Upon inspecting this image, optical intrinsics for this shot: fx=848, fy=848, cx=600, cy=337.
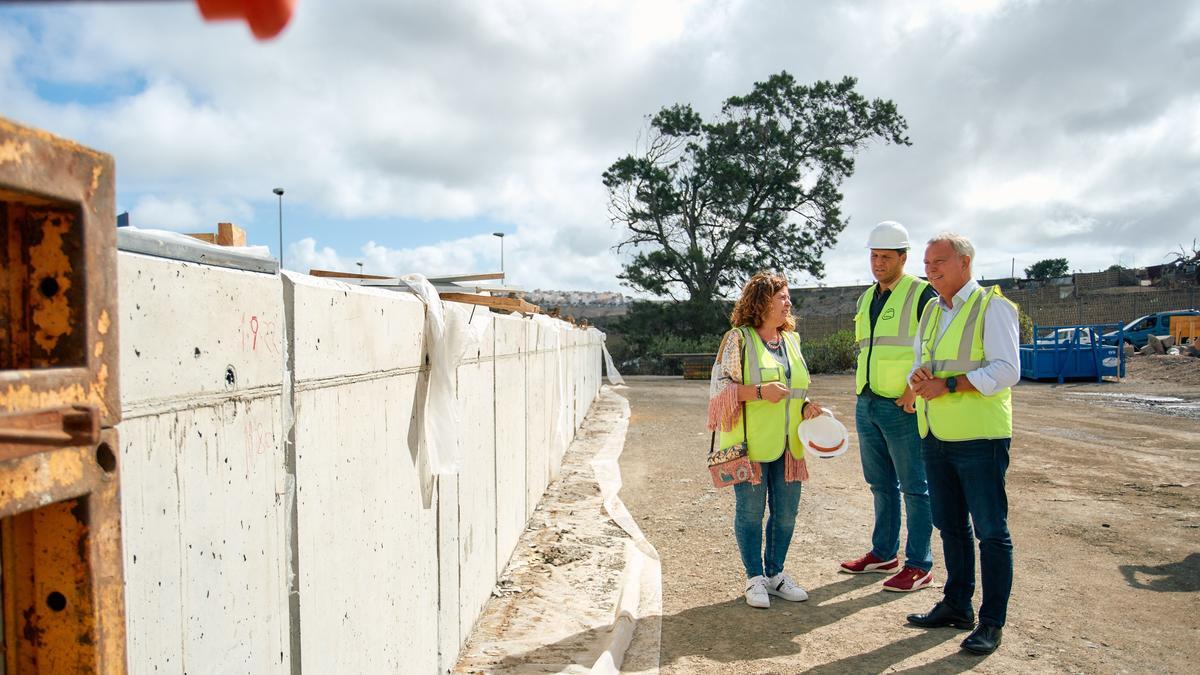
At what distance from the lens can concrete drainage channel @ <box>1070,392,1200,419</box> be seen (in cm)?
1473

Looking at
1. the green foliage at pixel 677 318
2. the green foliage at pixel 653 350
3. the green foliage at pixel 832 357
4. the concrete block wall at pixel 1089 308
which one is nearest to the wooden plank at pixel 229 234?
the green foliage at pixel 832 357

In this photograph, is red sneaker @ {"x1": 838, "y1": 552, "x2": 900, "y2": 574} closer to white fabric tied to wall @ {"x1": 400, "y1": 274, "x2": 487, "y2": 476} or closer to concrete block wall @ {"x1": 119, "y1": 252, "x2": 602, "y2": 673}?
concrete block wall @ {"x1": 119, "y1": 252, "x2": 602, "y2": 673}

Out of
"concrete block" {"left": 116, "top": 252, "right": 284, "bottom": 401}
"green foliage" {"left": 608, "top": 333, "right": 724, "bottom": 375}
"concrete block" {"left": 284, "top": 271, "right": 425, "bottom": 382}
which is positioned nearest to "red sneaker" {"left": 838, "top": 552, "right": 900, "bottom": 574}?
"concrete block" {"left": 284, "top": 271, "right": 425, "bottom": 382}

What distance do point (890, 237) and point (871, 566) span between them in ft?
6.65

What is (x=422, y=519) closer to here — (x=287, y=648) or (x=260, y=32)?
(x=287, y=648)

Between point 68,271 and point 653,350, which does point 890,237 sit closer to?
point 68,271

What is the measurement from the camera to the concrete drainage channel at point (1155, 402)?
48.3 ft

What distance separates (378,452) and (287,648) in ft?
2.67

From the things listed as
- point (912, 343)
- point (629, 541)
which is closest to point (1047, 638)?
point (912, 343)

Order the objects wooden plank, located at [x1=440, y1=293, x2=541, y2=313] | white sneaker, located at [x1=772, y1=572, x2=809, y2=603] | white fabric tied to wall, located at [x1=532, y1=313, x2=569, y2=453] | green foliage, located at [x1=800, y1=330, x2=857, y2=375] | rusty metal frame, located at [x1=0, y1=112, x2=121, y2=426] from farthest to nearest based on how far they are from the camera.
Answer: green foliage, located at [x1=800, y1=330, x2=857, y2=375]
white fabric tied to wall, located at [x1=532, y1=313, x2=569, y2=453]
wooden plank, located at [x1=440, y1=293, x2=541, y2=313]
white sneaker, located at [x1=772, y1=572, x2=809, y2=603]
rusty metal frame, located at [x1=0, y1=112, x2=121, y2=426]

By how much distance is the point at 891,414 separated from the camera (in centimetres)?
489

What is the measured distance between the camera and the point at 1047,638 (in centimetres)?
413

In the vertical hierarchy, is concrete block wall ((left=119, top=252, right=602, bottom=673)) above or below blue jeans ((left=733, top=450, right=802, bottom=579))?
above

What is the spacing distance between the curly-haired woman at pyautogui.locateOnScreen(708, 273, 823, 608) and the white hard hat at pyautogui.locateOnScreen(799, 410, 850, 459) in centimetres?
6
